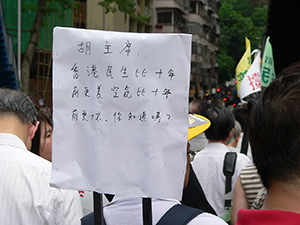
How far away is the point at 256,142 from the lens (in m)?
1.16

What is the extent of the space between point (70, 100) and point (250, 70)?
410 centimetres

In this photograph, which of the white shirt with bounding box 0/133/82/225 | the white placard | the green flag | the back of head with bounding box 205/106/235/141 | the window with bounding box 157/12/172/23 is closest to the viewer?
the white placard

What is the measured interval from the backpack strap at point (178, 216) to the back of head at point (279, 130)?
371 mm

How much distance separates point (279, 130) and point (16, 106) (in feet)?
4.84

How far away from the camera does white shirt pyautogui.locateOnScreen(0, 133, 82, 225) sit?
179cm

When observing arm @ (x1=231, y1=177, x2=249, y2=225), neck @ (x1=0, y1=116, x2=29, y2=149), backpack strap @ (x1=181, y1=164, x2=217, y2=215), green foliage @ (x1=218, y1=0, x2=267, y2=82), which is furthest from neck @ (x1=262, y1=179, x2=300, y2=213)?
green foliage @ (x1=218, y1=0, x2=267, y2=82)

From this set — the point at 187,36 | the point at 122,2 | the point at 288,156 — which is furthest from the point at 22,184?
the point at 122,2

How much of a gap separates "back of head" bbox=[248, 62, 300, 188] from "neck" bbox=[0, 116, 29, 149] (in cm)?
135

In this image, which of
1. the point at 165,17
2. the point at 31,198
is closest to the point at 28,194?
the point at 31,198

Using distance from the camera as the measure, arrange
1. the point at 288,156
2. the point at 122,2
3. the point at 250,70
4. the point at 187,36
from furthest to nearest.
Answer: the point at 122,2 → the point at 250,70 → the point at 187,36 → the point at 288,156

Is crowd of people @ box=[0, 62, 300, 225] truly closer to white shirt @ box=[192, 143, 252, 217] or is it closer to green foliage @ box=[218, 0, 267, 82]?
white shirt @ box=[192, 143, 252, 217]

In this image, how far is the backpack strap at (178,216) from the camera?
1.40 meters

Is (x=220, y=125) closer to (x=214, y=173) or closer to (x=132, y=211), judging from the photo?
(x=214, y=173)

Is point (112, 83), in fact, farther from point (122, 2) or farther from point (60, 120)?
point (122, 2)
